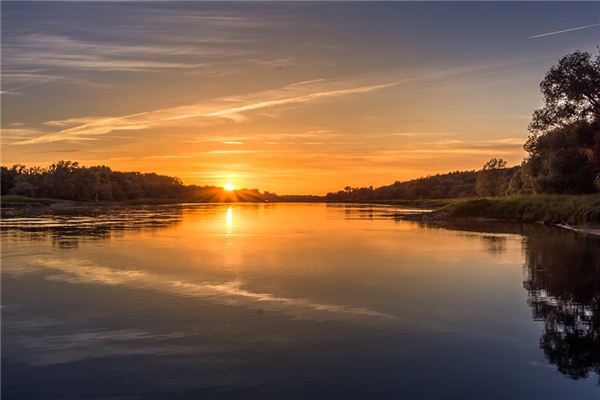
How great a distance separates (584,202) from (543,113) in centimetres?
935

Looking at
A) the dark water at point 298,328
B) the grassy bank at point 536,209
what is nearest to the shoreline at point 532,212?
the grassy bank at point 536,209

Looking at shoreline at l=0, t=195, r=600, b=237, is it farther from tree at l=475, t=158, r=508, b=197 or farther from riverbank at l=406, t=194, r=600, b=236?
tree at l=475, t=158, r=508, b=197

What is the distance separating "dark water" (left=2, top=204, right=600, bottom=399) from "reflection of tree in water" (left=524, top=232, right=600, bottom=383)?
5cm

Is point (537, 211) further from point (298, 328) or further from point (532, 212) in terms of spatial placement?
point (298, 328)

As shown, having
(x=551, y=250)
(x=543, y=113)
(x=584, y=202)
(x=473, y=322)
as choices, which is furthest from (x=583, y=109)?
(x=473, y=322)

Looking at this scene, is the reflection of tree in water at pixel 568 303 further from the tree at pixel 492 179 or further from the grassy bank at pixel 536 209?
the tree at pixel 492 179

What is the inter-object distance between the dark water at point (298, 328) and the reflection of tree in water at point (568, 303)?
5cm

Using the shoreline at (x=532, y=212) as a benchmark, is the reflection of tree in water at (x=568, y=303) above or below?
below

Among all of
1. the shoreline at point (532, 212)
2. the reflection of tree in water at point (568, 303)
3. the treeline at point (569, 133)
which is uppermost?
the treeline at point (569, 133)

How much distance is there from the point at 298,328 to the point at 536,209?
54728 millimetres

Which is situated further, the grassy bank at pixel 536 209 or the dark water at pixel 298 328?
the grassy bank at pixel 536 209

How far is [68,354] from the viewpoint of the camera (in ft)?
35.9

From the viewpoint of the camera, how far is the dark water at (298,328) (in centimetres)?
949

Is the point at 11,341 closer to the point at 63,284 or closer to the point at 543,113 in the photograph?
the point at 63,284
